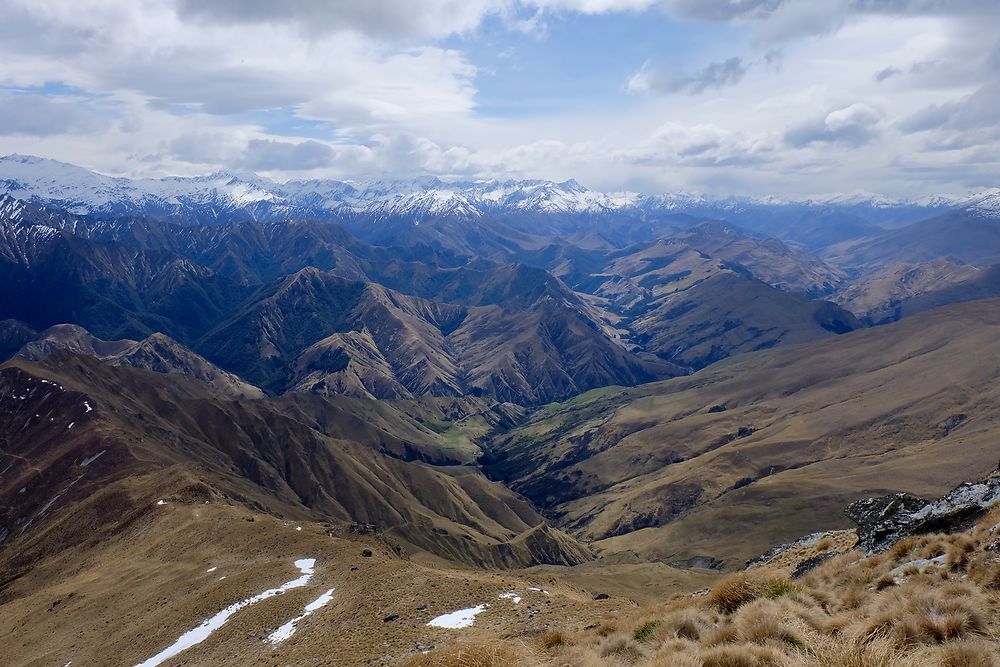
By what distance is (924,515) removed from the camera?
2634cm

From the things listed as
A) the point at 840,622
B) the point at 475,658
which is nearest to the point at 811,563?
the point at 840,622

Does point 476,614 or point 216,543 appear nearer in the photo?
point 476,614

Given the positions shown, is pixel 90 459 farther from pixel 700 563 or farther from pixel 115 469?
pixel 700 563

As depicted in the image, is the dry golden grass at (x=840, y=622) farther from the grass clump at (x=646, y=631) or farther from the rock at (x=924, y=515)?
the rock at (x=924, y=515)

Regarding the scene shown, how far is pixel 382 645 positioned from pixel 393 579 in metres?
15.9

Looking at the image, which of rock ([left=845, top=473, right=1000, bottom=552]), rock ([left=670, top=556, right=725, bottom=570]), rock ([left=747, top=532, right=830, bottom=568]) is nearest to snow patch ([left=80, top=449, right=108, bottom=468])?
rock ([left=747, top=532, right=830, bottom=568])

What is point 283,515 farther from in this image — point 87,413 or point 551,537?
point 551,537

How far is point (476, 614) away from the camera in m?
37.3

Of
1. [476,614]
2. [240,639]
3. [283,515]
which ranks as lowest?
[283,515]

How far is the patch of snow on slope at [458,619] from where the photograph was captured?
116ft

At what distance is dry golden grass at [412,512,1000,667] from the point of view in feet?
41.1

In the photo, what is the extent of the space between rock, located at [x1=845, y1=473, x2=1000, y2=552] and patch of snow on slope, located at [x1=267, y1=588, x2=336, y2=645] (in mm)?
35828

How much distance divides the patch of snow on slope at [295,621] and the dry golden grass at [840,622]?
94.6 ft

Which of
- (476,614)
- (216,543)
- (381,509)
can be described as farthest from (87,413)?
(476,614)
